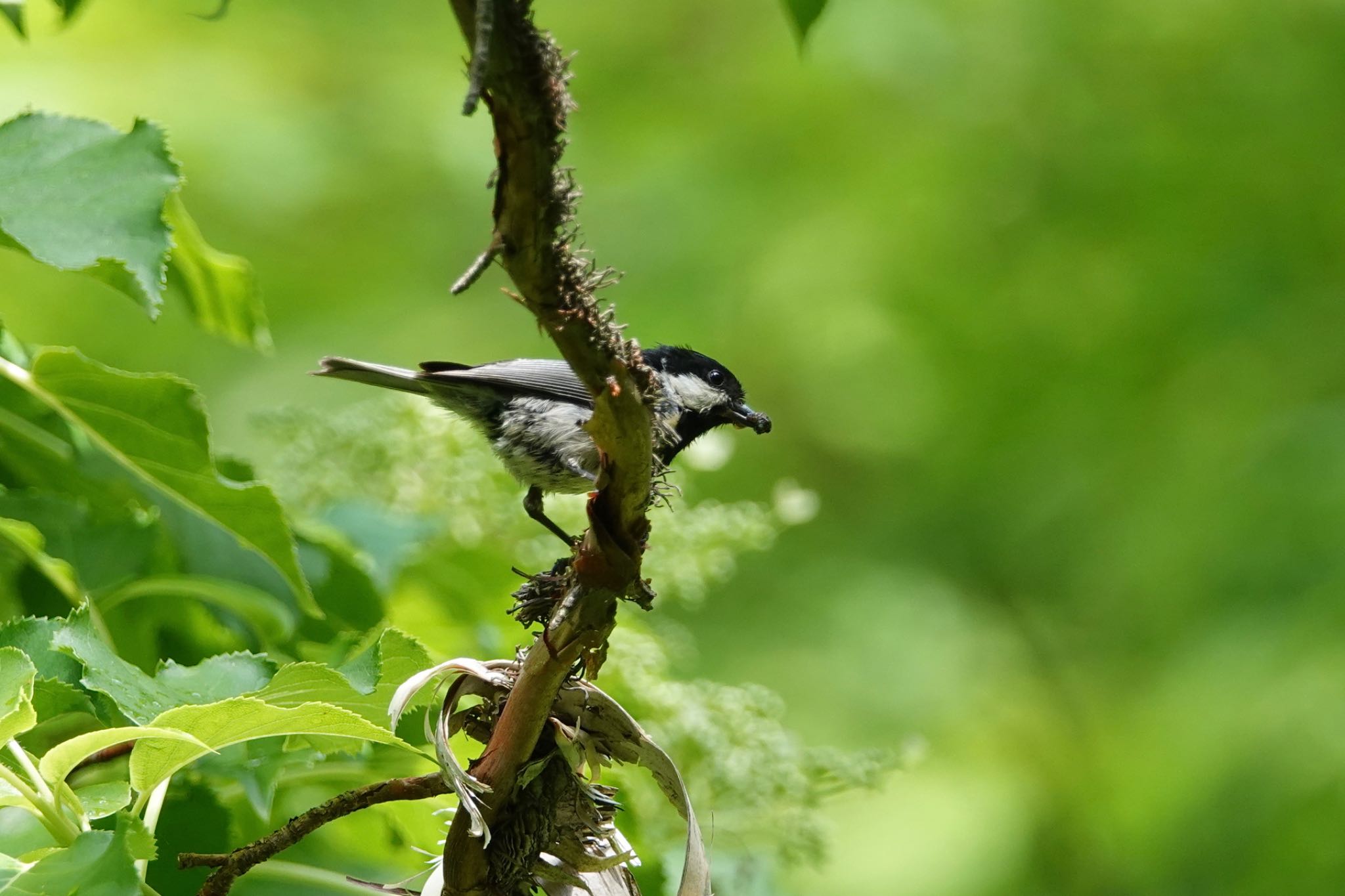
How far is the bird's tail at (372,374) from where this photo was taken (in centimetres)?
240

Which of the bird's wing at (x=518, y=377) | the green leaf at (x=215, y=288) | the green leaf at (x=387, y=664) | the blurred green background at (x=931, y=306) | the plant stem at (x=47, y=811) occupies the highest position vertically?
the blurred green background at (x=931, y=306)

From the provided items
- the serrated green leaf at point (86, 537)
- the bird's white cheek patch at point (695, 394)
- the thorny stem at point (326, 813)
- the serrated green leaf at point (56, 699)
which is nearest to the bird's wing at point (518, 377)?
the bird's white cheek patch at point (695, 394)

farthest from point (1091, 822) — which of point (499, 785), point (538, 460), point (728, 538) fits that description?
point (499, 785)

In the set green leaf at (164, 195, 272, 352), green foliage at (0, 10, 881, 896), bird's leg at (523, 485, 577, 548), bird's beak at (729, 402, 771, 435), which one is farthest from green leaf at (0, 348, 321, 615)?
bird's beak at (729, 402, 771, 435)

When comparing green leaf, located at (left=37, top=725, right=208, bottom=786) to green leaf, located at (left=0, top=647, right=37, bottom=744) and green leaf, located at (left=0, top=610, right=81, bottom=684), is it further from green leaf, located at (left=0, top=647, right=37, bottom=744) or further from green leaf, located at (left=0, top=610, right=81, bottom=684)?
green leaf, located at (left=0, top=610, right=81, bottom=684)

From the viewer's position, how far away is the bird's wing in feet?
8.16

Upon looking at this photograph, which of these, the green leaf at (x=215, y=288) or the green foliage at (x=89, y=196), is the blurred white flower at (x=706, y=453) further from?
the green foliage at (x=89, y=196)

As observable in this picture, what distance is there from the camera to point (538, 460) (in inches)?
93.6

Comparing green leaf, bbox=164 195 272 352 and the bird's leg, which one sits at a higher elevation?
the bird's leg

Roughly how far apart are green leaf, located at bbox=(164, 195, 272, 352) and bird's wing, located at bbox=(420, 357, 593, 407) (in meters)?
0.45

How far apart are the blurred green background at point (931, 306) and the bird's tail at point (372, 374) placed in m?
1.76

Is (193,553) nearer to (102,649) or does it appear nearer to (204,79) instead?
(102,649)

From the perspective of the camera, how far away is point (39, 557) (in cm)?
171

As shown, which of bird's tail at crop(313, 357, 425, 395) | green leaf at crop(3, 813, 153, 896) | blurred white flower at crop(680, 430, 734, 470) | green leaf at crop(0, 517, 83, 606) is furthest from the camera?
blurred white flower at crop(680, 430, 734, 470)
